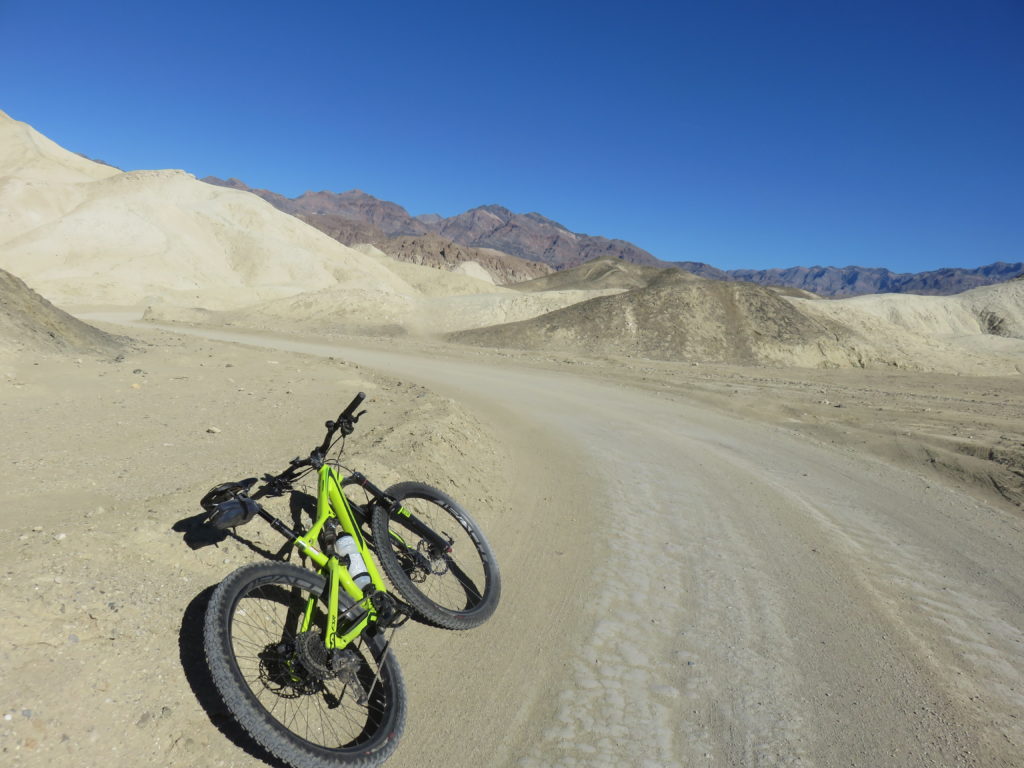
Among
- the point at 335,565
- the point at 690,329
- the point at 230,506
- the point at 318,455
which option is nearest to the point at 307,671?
the point at 335,565

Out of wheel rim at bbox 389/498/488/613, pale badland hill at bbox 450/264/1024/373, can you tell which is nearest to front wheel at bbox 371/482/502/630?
wheel rim at bbox 389/498/488/613

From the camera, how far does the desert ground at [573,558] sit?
11.1ft

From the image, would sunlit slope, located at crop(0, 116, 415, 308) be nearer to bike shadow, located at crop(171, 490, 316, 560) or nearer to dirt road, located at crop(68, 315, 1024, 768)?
bike shadow, located at crop(171, 490, 316, 560)

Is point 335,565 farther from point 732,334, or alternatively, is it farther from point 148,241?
point 148,241

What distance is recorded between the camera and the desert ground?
3391 mm

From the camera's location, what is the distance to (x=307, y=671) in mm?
3270

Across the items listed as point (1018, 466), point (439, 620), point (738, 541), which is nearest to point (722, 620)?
point (738, 541)

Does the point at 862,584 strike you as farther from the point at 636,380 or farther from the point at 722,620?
the point at 636,380

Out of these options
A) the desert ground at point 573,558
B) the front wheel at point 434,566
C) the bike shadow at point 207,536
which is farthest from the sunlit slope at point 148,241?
the front wheel at point 434,566

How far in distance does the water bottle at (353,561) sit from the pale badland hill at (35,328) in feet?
38.5

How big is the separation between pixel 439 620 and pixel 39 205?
86327mm

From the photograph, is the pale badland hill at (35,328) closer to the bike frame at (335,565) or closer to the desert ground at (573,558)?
the desert ground at (573,558)

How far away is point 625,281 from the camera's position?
128500 mm

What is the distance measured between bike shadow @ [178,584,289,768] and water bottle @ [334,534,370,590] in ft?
3.14
